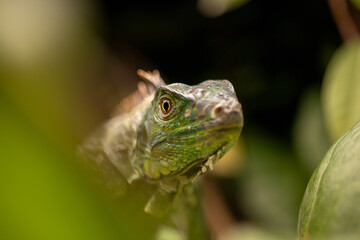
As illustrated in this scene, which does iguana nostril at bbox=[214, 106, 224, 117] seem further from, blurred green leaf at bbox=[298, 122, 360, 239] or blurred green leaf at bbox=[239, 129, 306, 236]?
blurred green leaf at bbox=[239, 129, 306, 236]

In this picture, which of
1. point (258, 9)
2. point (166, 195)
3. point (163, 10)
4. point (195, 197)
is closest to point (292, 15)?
point (258, 9)

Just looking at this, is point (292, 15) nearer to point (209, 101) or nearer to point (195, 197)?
point (195, 197)

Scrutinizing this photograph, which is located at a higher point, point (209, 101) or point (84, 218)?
point (84, 218)

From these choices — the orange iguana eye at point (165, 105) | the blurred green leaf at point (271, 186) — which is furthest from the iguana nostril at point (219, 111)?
the blurred green leaf at point (271, 186)

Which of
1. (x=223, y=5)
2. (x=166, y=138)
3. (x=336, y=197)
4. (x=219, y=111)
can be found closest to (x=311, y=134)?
(x=223, y=5)

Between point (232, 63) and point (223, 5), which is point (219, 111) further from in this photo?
point (232, 63)

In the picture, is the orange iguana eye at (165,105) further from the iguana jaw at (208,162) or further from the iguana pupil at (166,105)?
the iguana jaw at (208,162)
